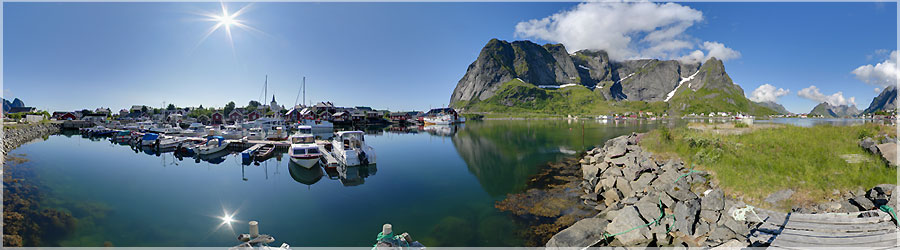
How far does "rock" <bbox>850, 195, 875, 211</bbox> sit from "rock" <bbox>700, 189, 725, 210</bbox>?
2962mm

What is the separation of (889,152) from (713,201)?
26.3ft

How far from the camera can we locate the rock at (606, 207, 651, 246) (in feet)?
32.9

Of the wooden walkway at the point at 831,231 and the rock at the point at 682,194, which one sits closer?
the wooden walkway at the point at 831,231

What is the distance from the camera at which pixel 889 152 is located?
1162 cm

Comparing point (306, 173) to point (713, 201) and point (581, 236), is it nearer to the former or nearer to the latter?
point (581, 236)

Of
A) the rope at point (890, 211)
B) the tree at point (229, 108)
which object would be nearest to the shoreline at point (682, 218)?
the rope at point (890, 211)

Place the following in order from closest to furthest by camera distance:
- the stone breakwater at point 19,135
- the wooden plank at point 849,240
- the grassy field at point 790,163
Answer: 1. the wooden plank at point 849,240
2. the grassy field at point 790,163
3. the stone breakwater at point 19,135

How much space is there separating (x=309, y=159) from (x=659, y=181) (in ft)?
80.6

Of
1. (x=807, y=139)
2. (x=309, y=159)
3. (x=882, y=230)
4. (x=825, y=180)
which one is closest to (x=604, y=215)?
(x=882, y=230)

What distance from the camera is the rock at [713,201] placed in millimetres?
10227

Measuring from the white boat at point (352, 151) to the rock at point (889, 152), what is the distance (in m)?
28.0

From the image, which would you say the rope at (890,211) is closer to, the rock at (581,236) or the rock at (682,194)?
the rock at (682,194)

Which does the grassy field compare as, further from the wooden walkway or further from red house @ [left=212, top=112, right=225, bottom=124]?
red house @ [left=212, top=112, right=225, bottom=124]

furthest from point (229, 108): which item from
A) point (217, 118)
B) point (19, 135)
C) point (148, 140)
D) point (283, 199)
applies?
point (283, 199)
